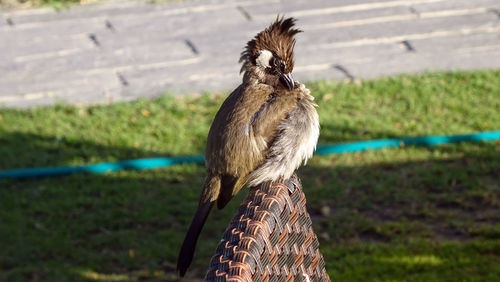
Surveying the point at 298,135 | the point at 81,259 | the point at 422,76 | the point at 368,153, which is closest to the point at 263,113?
the point at 298,135

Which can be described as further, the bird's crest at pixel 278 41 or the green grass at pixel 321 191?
the green grass at pixel 321 191

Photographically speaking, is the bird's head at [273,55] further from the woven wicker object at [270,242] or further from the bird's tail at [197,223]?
the woven wicker object at [270,242]

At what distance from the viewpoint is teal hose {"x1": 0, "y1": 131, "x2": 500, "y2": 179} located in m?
6.71

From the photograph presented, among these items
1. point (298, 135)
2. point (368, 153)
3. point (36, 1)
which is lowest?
point (36, 1)

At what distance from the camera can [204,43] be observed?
8.91 m

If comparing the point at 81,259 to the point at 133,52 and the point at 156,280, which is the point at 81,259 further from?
the point at 133,52

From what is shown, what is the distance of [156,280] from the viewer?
5324mm

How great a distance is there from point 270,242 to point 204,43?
6891 mm

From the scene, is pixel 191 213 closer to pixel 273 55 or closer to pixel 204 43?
pixel 273 55

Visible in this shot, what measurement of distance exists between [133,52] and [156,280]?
3.85m

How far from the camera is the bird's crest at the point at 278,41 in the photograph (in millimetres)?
3906

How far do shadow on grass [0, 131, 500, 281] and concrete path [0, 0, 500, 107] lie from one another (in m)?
1.27

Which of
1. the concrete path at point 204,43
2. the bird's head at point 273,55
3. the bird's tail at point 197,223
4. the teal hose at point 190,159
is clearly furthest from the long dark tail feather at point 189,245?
→ the concrete path at point 204,43

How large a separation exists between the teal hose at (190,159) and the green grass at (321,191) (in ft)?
0.18
